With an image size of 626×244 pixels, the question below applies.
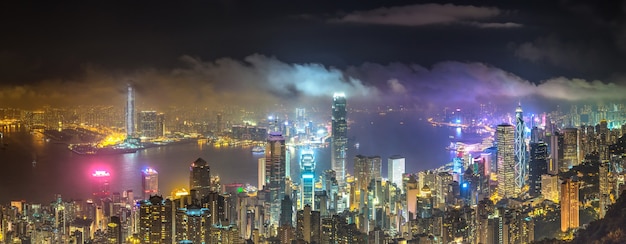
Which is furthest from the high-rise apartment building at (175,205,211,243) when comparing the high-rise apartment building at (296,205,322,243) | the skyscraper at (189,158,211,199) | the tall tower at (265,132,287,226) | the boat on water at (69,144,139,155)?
the boat on water at (69,144,139,155)

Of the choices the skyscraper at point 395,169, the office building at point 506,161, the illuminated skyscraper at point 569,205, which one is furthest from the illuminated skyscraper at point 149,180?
the illuminated skyscraper at point 569,205

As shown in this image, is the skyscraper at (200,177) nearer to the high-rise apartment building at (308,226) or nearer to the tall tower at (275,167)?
the tall tower at (275,167)

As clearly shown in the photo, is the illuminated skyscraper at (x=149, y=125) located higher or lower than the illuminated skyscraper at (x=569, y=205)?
higher

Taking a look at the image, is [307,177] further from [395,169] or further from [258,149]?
[395,169]

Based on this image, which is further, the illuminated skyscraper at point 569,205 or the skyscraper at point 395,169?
the skyscraper at point 395,169

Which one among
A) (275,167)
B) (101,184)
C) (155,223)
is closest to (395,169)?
(275,167)

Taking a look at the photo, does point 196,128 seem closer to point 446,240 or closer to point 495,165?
point 446,240

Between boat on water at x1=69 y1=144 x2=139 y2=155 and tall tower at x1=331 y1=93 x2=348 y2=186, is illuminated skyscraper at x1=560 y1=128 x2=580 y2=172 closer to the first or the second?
tall tower at x1=331 y1=93 x2=348 y2=186
